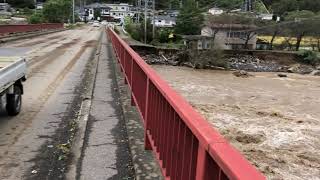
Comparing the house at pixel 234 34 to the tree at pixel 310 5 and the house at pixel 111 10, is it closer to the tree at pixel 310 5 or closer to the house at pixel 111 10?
the tree at pixel 310 5

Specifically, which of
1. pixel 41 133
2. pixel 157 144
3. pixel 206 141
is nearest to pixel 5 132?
pixel 41 133

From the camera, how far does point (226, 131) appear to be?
17.6 meters

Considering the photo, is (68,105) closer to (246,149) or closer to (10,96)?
(10,96)

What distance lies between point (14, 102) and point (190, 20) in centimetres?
8122

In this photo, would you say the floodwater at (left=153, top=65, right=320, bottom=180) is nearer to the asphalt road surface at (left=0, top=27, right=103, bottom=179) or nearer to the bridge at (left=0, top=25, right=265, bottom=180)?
the bridge at (left=0, top=25, right=265, bottom=180)

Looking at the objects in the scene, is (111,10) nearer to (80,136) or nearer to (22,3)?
(22,3)

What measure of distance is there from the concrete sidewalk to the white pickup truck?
1.37 m

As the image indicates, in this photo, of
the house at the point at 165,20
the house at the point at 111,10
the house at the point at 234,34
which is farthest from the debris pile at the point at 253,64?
the house at the point at 111,10

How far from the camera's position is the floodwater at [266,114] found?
13.6 metres

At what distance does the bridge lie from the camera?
2.87 meters

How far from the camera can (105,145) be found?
6.93 metres

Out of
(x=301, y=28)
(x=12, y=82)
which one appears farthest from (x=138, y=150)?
(x=301, y=28)

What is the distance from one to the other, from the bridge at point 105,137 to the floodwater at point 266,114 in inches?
188

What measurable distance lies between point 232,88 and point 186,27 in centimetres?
5176
